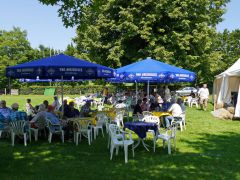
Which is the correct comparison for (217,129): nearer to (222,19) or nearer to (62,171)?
(62,171)

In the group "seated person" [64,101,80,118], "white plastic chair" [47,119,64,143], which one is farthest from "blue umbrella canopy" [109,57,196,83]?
"white plastic chair" [47,119,64,143]

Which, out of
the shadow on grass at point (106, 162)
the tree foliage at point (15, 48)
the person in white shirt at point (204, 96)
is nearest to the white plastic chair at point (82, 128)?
the shadow on grass at point (106, 162)

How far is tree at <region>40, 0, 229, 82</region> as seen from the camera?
88.3ft

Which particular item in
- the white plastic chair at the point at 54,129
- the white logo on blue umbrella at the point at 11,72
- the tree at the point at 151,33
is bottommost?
the white plastic chair at the point at 54,129

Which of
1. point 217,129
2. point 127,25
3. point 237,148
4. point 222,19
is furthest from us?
point 222,19

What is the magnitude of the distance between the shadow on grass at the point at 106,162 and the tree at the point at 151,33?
17.1 meters

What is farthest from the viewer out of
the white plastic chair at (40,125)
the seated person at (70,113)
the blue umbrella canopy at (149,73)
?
the blue umbrella canopy at (149,73)

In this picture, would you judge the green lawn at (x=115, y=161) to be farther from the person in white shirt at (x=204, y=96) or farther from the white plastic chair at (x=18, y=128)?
the person in white shirt at (x=204, y=96)

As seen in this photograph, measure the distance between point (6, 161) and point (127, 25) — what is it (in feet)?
64.7

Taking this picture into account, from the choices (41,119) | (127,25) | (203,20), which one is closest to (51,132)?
(41,119)

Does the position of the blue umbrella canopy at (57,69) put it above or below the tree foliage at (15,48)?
below

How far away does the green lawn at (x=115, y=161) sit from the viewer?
7262mm

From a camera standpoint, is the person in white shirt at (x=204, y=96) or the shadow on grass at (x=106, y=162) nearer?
the shadow on grass at (x=106, y=162)

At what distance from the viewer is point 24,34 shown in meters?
64.4
